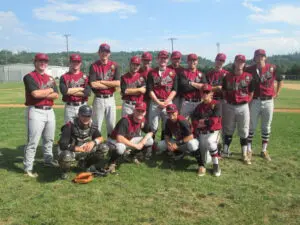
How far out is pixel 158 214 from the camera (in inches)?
156

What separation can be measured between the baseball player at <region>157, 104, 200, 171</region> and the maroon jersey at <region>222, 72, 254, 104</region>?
1.13 m

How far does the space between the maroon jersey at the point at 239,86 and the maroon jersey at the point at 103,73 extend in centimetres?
220

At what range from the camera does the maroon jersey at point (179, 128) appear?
5.76 m

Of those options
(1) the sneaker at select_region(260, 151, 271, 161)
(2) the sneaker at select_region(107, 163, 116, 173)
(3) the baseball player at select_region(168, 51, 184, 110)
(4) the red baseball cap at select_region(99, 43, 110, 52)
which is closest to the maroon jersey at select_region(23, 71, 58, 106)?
(4) the red baseball cap at select_region(99, 43, 110, 52)

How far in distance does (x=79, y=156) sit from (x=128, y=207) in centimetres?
157

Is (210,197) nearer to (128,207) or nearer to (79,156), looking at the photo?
(128,207)

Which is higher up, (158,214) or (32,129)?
(32,129)

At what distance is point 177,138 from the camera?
596cm

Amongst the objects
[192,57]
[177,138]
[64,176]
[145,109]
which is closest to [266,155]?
[177,138]

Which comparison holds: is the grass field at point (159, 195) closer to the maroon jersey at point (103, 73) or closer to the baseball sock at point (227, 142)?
the baseball sock at point (227, 142)

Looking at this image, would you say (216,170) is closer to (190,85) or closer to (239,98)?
(239,98)

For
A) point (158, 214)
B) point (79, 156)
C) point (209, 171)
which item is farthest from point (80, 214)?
point (209, 171)

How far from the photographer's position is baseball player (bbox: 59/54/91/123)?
5695 mm

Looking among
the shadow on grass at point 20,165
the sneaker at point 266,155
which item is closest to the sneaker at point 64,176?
the shadow on grass at point 20,165
